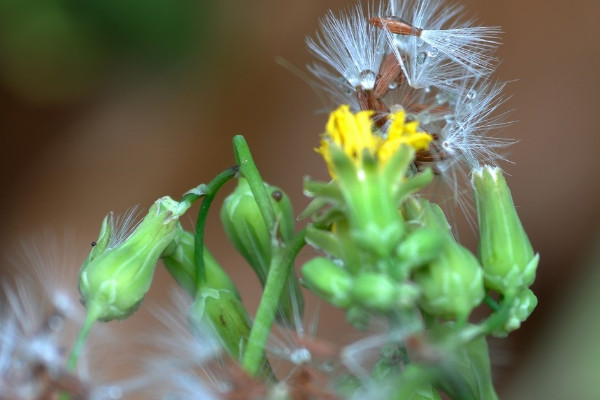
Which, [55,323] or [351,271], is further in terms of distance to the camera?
[55,323]

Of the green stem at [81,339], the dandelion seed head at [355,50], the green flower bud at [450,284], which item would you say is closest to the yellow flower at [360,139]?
the green flower bud at [450,284]

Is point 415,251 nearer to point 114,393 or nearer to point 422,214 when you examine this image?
point 422,214

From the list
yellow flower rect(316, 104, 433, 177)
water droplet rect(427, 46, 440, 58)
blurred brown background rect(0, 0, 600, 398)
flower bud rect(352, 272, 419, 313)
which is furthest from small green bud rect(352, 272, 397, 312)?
blurred brown background rect(0, 0, 600, 398)

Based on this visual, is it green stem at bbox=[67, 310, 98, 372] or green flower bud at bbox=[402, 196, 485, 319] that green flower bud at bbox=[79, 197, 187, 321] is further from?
green flower bud at bbox=[402, 196, 485, 319]

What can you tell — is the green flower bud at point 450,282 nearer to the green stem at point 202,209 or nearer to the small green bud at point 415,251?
the small green bud at point 415,251

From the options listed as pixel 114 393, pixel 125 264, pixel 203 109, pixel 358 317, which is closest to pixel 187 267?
pixel 125 264

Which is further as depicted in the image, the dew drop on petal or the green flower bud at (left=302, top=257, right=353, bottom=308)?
the dew drop on petal

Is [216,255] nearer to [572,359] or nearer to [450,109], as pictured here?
[572,359]
